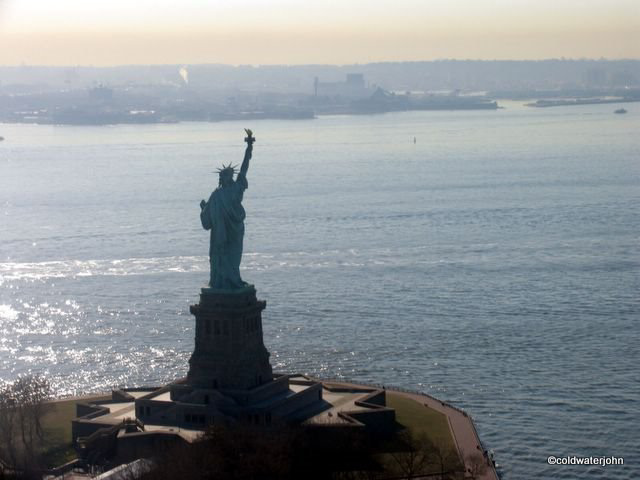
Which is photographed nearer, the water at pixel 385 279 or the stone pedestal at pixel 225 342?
the stone pedestal at pixel 225 342

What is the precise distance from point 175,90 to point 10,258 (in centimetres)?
13763

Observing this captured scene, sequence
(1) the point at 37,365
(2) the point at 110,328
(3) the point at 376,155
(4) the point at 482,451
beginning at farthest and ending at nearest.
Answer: (3) the point at 376,155
(2) the point at 110,328
(1) the point at 37,365
(4) the point at 482,451

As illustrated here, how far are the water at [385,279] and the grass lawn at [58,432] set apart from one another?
1937 mm

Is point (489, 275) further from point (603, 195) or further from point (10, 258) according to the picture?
point (603, 195)

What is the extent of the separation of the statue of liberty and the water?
5186 mm

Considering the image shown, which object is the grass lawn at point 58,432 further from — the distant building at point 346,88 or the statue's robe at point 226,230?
the distant building at point 346,88

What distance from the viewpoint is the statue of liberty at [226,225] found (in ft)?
79.9

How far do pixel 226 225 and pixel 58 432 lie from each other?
4.54 metres

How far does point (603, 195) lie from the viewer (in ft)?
202

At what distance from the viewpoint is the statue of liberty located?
79.9 feet

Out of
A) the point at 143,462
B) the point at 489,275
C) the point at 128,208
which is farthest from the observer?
the point at 128,208

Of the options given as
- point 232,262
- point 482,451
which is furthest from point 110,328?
point 482,451

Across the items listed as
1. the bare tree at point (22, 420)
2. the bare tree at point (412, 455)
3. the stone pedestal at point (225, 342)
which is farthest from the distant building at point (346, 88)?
the bare tree at point (412, 455)

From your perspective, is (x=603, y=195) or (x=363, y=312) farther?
(x=603, y=195)
